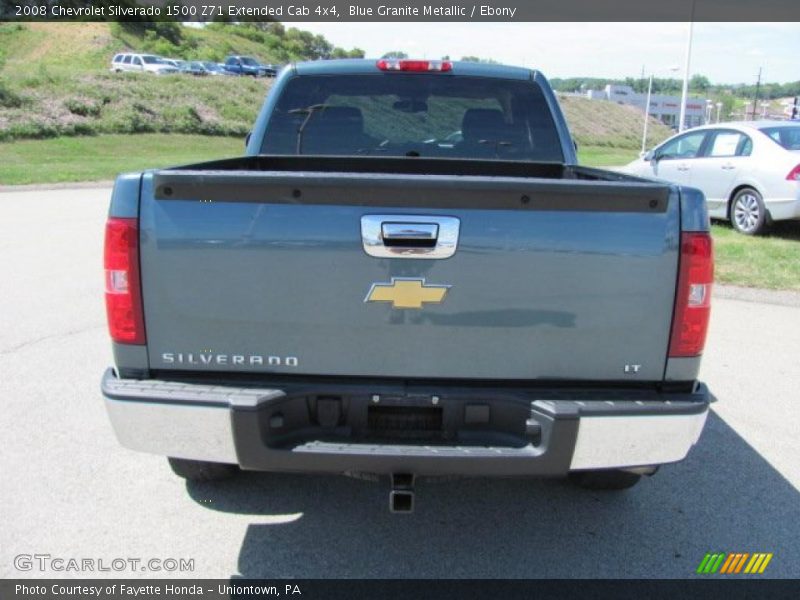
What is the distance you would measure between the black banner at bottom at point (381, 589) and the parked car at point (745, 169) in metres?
8.41

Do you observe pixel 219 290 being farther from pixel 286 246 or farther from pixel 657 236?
pixel 657 236

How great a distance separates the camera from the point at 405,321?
2.57 m

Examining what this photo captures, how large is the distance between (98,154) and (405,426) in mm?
25123

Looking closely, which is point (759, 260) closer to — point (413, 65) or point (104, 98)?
point (413, 65)

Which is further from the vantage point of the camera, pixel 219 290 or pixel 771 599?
pixel 771 599

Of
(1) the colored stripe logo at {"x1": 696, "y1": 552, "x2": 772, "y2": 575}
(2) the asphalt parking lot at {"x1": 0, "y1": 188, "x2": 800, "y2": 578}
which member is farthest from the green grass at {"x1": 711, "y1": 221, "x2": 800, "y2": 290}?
(1) the colored stripe logo at {"x1": 696, "y1": 552, "x2": 772, "y2": 575}

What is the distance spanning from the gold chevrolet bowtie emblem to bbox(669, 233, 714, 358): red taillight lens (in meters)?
0.83

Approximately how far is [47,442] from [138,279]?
78.9 inches

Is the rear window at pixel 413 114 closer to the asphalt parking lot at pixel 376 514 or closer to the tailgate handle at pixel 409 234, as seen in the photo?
the asphalt parking lot at pixel 376 514

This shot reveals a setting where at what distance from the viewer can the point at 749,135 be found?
10.8m

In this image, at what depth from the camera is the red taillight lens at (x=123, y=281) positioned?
2527 mm

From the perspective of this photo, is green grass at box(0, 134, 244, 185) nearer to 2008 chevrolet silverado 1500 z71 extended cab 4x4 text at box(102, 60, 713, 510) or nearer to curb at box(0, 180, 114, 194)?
curb at box(0, 180, 114, 194)

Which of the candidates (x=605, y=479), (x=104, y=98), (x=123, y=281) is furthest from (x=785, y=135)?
(x=104, y=98)

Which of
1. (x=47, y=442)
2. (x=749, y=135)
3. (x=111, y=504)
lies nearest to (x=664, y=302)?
(x=111, y=504)
